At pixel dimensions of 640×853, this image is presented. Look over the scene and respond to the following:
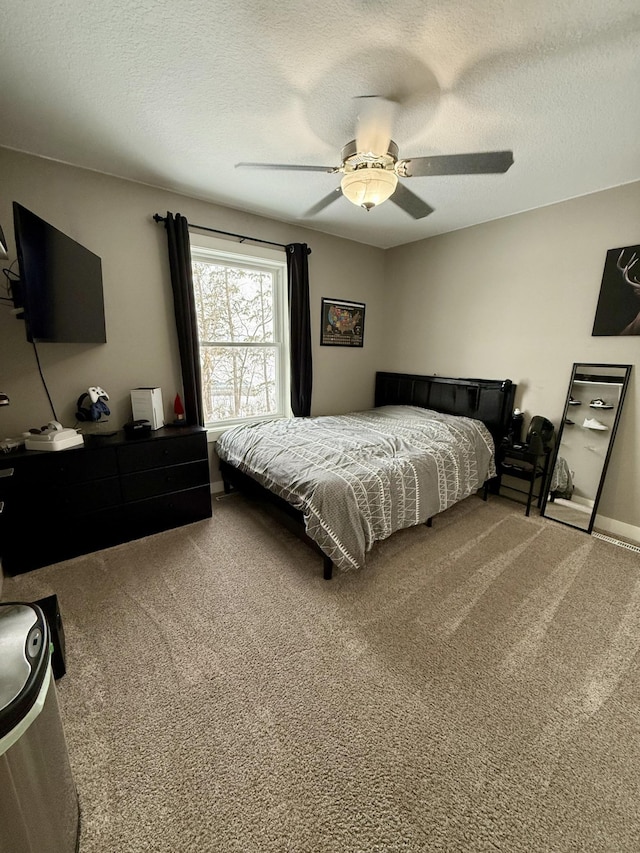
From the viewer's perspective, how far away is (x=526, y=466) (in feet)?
10.7

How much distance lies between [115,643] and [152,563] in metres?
0.64

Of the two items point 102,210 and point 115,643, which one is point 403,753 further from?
point 102,210

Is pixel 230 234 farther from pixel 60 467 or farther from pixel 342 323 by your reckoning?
pixel 60 467

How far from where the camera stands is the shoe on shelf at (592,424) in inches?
107

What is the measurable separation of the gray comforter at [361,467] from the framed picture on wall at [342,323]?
1.11 meters

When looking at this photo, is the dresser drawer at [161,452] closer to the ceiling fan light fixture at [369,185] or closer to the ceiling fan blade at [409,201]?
the ceiling fan light fixture at [369,185]

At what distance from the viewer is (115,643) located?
166 cm

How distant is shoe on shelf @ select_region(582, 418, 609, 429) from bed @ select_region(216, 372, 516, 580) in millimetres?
609

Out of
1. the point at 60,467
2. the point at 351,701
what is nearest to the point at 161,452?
the point at 60,467

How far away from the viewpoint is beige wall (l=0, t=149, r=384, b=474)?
7.52 feet

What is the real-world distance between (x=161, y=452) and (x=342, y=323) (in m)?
2.56

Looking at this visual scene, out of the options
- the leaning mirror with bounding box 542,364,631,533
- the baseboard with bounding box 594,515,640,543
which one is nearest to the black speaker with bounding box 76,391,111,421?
the leaning mirror with bounding box 542,364,631,533

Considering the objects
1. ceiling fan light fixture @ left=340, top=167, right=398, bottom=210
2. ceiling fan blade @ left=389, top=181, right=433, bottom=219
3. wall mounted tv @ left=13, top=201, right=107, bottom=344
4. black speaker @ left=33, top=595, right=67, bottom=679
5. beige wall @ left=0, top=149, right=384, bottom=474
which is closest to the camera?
black speaker @ left=33, top=595, right=67, bottom=679

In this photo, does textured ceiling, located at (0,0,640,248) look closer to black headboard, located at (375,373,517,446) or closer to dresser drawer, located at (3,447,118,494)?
black headboard, located at (375,373,517,446)
